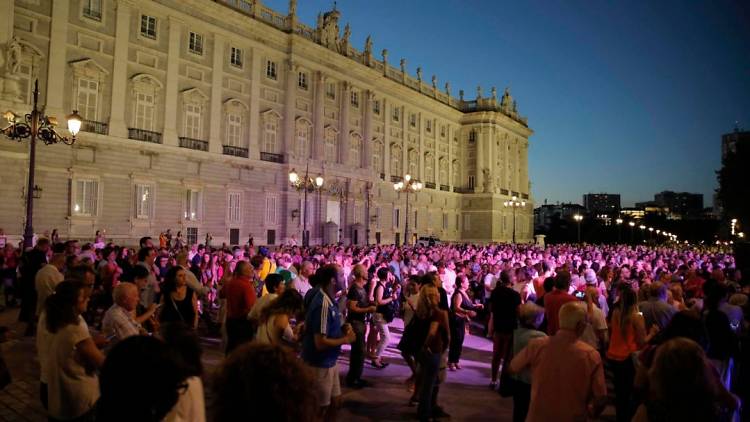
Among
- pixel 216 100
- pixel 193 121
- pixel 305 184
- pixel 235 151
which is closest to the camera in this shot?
pixel 305 184

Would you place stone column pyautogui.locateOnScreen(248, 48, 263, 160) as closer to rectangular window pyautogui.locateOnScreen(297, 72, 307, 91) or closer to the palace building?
the palace building

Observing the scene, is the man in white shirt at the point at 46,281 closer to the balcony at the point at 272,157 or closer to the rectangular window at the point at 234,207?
the rectangular window at the point at 234,207

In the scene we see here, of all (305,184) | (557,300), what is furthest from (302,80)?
(557,300)

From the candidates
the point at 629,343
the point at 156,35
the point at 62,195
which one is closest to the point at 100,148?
the point at 62,195

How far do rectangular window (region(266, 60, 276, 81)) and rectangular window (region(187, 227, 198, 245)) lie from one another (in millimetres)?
12670

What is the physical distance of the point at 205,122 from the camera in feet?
105

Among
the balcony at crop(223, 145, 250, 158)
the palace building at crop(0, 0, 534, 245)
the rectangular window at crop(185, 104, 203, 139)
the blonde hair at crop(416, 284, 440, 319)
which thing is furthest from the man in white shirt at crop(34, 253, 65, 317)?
the balcony at crop(223, 145, 250, 158)

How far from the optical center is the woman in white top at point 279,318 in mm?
5082

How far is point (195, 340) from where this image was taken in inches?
108

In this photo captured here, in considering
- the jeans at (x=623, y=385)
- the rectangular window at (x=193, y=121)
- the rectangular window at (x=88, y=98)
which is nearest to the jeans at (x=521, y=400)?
the jeans at (x=623, y=385)

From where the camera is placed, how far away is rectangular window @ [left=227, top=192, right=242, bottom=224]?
108ft

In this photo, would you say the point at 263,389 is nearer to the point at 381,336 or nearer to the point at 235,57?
the point at 381,336

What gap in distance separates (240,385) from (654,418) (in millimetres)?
2715

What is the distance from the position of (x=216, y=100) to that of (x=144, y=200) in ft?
27.2
